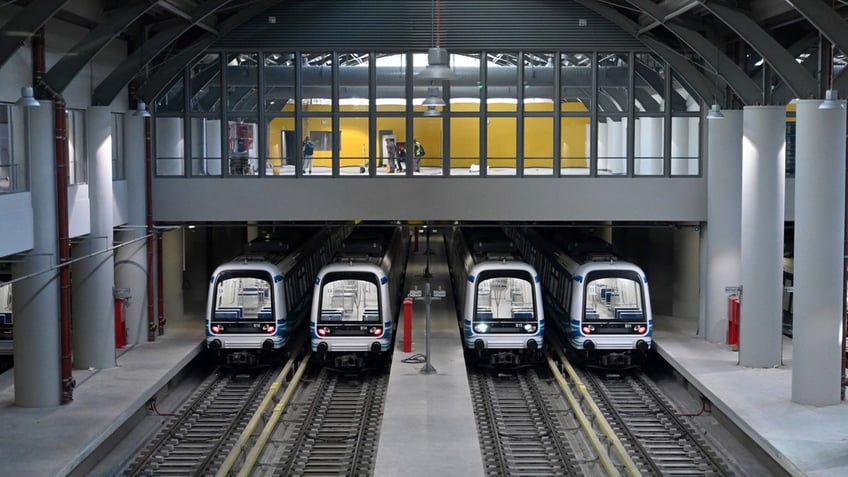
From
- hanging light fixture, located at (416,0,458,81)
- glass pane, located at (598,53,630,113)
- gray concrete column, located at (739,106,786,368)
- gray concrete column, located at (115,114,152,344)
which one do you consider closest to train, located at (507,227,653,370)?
gray concrete column, located at (739,106,786,368)

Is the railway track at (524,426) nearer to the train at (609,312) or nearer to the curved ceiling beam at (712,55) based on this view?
the train at (609,312)

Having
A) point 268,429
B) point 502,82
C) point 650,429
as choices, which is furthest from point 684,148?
point 268,429

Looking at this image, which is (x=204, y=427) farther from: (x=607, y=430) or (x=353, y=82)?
(x=353, y=82)

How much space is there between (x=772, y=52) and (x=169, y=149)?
1215 centimetres

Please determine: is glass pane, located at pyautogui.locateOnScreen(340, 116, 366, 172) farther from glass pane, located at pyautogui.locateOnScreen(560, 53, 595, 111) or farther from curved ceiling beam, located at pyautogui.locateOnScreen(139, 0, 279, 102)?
glass pane, located at pyautogui.locateOnScreen(560, 53, 595, 111)

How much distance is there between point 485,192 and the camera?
21.5 meters

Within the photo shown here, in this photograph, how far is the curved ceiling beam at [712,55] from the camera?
18156mm

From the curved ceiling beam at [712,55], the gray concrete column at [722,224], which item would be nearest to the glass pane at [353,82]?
the curved ceiling beam at [712,55]

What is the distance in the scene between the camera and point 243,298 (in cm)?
1962

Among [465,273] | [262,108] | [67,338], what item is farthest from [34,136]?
[465,273]

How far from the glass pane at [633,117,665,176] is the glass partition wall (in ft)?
0.07

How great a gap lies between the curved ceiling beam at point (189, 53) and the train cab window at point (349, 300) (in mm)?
5477

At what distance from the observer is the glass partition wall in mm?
21734

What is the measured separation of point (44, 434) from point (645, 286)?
10.4 metres
